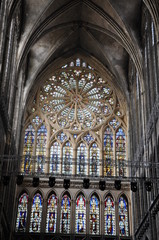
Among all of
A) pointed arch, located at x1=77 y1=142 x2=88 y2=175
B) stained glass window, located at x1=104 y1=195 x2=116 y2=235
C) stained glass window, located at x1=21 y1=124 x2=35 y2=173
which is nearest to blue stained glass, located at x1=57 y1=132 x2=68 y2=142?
pointed arch, located at x1=77 y1=142 x2=88 y2=175

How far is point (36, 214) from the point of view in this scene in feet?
91.2

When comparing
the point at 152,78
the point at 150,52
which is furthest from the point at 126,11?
the point at 152,78

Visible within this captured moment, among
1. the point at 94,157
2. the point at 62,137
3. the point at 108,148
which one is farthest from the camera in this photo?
the point at 62,137

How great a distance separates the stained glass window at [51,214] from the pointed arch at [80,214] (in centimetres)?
150

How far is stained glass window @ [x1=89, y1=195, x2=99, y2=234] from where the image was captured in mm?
27500

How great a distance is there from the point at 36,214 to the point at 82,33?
14.0m

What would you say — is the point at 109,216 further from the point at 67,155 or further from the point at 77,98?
the point at 77,98

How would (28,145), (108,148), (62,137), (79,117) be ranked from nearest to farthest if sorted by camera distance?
(28,145) < (108,148) < (62,137) < (79,117)

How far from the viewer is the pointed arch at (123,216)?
2743 centimetres

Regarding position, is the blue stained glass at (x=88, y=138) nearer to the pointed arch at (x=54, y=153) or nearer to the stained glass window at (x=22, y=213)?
the pointed arch at (x=54, y=153)

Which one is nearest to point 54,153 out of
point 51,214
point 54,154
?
point 54,154

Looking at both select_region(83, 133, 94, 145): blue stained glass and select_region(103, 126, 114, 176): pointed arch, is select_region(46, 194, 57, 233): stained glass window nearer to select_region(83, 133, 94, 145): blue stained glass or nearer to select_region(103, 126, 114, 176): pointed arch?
select_region(103, 126, 114, 176): pointed arch

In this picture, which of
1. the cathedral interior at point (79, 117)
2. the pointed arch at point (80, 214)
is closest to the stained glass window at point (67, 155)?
the cathedral interior at point (79, 117)

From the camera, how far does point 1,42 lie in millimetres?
21141
